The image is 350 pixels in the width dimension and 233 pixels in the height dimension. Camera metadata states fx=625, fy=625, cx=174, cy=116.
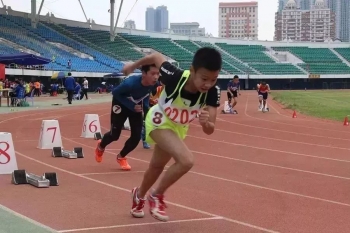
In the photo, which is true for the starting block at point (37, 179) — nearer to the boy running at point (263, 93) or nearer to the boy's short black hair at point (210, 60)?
the boy's short black hair at point (210, 60)

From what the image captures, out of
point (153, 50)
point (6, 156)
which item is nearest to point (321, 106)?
point (6, 156)

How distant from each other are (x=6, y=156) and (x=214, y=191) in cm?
325

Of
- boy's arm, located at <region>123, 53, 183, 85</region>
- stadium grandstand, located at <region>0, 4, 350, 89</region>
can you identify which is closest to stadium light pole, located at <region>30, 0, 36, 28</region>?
stadium grandstand, located at <region>0, 4, 350, 89</region>

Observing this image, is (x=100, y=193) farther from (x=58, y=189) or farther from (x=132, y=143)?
(x=132, y=143)

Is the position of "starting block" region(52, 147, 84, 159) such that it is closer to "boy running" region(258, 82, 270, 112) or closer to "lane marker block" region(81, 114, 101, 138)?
"lane marker block" region(81, 114, 101, 138)

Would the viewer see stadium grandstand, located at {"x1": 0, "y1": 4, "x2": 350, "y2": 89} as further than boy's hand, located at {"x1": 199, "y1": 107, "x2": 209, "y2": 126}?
Yes

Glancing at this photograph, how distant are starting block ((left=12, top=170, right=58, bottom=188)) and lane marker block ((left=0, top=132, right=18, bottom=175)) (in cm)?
88

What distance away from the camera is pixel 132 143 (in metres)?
9.41

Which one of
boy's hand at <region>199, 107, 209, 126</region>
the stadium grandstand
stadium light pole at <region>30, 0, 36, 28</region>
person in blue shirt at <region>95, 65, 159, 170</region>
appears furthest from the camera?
stadium light pole at <region>30, 0, 36, 28</region>

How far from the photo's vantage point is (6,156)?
30.6 feet

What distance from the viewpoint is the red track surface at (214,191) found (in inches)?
246

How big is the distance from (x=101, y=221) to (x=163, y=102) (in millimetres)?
1380

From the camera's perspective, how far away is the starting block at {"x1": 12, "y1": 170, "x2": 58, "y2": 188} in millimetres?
8148

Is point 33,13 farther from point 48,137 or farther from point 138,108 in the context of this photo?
point 138,108
